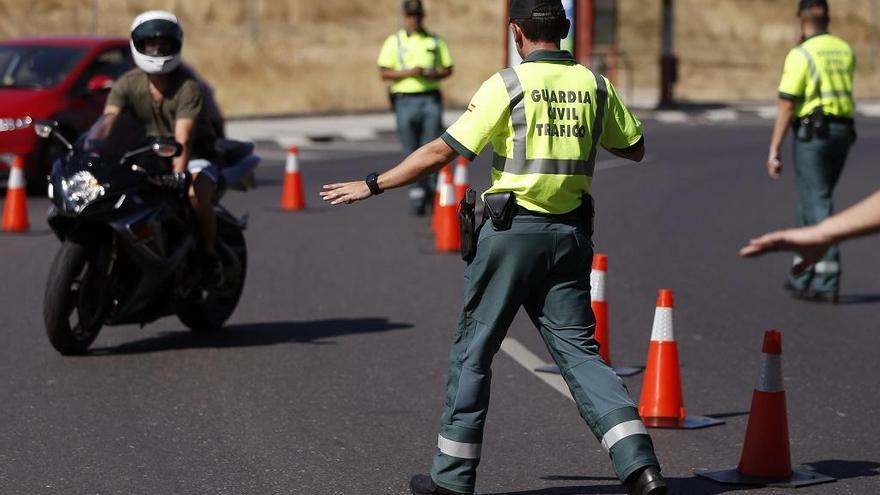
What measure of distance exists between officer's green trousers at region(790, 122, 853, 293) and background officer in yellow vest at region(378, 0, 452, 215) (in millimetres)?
5276

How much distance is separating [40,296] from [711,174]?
1324 cm

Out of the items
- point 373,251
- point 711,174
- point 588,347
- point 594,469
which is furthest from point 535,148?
point 711,174

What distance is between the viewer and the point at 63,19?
5109cm

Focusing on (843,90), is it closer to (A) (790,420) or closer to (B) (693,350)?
(B) (693,350)

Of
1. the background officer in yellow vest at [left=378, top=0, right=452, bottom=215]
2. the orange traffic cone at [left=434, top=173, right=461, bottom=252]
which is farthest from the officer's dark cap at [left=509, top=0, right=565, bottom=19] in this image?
the background officer in yellow vest at [left=378, top=0, right=452, bottom=215]

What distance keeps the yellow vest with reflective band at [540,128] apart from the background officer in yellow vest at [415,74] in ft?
34.0

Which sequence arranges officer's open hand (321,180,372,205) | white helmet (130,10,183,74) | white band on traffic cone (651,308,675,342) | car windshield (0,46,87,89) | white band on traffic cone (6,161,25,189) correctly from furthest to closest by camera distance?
car windshield (0,46,87,89), white band on traffic cone (6,161,25,189), white helmet (130,10,183,74), white band on traffic cone (651,308,675,342), officer's open hand (321,180,372,205)

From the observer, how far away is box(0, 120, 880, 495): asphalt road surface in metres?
6.95

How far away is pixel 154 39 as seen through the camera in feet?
31.1

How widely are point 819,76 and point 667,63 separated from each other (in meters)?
26.9

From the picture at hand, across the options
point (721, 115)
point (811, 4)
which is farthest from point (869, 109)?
point (811, 4)

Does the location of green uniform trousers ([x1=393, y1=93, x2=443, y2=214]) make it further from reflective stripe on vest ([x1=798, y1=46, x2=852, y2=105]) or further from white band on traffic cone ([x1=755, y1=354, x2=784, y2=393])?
white band on traffic cone ([x1=755, y1=354, x2=784, y2=393])

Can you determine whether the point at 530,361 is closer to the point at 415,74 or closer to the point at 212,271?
the point at 212,271

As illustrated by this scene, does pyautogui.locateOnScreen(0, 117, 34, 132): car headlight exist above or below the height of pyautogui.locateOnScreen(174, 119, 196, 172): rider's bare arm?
A: below
